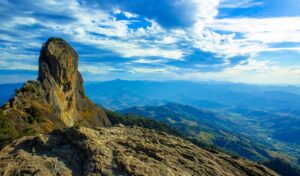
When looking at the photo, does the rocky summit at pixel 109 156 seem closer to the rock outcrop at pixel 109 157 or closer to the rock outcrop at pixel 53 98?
the rock outcrop at pixel 109 157

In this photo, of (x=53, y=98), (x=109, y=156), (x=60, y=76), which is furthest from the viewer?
(x=60, y=76)

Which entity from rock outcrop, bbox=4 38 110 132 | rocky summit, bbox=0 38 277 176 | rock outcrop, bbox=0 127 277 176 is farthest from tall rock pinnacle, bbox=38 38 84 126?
rock outcrop, bbox=0 127 277 176

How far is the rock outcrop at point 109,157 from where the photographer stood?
64.2ft

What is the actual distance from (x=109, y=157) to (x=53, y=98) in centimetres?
8464

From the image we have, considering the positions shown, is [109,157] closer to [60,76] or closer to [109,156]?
[109,156]

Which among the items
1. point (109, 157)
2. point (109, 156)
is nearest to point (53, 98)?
point (109, 156)

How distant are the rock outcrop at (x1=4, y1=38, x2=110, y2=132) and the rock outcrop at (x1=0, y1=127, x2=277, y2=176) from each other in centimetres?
4592

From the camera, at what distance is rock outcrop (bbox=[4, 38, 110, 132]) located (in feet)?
244

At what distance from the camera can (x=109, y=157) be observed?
20.7m

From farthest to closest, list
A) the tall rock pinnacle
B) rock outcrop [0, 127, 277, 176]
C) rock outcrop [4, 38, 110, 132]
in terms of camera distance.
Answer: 1. the tall rock pinnacle
2. rock outcrop [4, 38, 110, 132]
3. rock outcrop [0, 127, 277, 176]

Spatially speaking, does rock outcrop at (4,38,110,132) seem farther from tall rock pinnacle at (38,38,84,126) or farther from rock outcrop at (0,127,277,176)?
rock outcrop at (0,127,277,176)

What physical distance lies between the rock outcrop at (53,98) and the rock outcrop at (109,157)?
45.9m

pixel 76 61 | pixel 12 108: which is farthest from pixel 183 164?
pixel 76 61

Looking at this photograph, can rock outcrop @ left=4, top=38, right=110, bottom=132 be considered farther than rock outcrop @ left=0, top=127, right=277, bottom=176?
Yes
